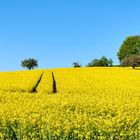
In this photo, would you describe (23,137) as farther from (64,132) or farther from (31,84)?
(31,84)

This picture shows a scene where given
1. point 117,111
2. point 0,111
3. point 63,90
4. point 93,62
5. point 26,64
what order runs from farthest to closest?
point 93,62 → point 26,64 → point 63,90 → point 117,111 → point 0,111

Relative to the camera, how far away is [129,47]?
135500 mm

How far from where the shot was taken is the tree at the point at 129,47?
13450 centimetres

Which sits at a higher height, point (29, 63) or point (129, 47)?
point (129, 47)

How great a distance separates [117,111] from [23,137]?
5.84 metres

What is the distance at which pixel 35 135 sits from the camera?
1362 centimetres

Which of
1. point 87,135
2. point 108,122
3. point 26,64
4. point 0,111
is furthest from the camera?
point 26,64

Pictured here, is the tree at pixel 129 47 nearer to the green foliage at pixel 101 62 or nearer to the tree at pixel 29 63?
the green foliage at pixel 101 62

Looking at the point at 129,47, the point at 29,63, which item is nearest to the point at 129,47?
the point at 129,47

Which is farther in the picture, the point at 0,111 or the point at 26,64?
the point at 26,64

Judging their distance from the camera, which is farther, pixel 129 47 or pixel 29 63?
pixel 129 47

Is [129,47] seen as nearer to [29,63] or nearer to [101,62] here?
[101,62]

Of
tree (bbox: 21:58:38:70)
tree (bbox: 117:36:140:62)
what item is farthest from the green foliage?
Answer: tree (bbox: 21:58:38:70)

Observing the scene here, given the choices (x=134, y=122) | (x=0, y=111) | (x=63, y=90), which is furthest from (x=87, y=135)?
(x=63, y=90)
